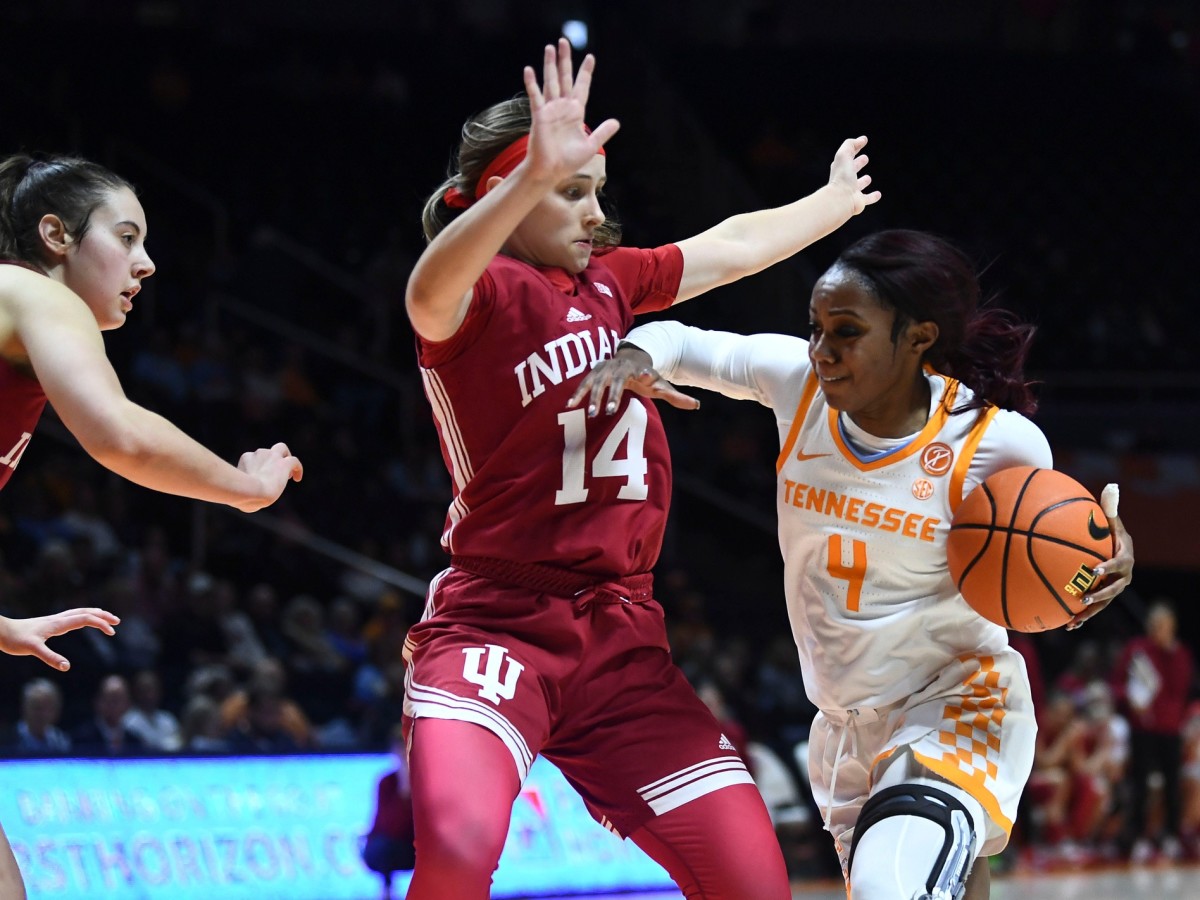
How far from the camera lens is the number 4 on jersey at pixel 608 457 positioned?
314cm

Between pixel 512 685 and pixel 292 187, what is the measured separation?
11.1 m

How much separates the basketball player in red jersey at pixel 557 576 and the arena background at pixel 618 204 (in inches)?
216

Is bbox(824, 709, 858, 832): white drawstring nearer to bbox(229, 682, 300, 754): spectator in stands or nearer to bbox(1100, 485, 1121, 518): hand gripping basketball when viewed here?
bbox(1100, 485, 1121, 518): hand gripping basketball

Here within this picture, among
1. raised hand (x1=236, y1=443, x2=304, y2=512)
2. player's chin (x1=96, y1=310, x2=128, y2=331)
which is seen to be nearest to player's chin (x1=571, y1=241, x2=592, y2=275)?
raised hand (x1=236, y1=443, x2=304, y2=512)

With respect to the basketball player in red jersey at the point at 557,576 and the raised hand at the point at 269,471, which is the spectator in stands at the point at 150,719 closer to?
the basketball player in red jersey at the point at 557,576

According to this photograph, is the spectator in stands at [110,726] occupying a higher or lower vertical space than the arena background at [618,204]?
lower

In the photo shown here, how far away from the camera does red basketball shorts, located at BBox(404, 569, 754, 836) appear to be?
3080mm

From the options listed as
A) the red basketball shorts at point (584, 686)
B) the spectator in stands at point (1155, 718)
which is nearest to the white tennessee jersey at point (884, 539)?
the red basketball shorts at point (584, 686)

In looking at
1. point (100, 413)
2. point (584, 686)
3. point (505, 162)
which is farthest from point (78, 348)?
point (584, 686)

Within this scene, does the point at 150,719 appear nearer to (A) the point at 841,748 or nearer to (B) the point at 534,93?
(A) the point at 841,748

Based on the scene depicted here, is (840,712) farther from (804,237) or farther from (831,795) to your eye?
(804,237)

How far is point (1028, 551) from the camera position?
3146 millimetres

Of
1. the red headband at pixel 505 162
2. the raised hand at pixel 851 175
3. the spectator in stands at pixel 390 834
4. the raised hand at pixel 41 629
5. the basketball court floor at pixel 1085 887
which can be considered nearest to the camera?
the raised hand at pixel 41 629

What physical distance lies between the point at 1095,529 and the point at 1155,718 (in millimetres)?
8295
